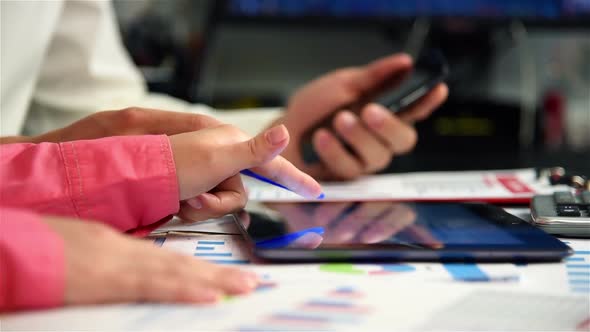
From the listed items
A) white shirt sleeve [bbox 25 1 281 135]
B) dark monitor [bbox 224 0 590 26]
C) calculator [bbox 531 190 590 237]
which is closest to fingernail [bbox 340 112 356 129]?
white shirt sleeve [bbox 25 1 281 135]

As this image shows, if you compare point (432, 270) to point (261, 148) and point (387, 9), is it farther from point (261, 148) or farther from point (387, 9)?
point (387, 9)

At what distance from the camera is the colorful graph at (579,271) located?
14.4 inches

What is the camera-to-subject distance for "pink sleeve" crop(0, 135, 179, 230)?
39 cm

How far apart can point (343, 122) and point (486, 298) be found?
0.47m

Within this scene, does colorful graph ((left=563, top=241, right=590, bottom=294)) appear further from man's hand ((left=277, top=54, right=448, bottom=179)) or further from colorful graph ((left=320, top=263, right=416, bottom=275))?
man's hand ((left=277, top=54, right=448, bottom=179))

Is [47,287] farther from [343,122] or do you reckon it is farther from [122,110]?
[343,122]

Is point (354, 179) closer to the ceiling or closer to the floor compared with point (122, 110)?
closer to the floor

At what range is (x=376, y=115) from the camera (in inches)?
30.6

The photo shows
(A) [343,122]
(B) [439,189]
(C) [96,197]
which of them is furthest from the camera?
(A) [343,122]

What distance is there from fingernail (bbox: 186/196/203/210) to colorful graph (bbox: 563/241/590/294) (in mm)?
237

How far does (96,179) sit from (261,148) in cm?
10

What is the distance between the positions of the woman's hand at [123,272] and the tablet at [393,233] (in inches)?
3.1

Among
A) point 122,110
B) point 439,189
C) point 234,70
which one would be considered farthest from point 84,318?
point 234,70

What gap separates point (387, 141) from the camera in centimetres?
82
